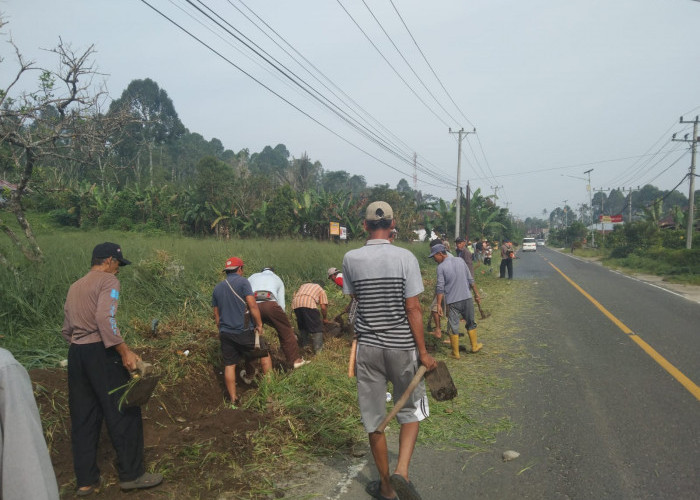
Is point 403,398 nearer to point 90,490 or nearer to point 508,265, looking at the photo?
point 90,490

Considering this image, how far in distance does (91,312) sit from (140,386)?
67 centimetres

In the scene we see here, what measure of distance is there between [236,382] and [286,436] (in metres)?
2.06

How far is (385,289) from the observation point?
138 inches

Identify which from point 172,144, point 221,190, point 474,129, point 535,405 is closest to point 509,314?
point 535,405

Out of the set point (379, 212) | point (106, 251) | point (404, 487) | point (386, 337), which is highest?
point (379, 212)

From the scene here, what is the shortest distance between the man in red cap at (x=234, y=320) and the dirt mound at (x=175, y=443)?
1.77 ft

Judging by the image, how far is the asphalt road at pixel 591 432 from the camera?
374 cm

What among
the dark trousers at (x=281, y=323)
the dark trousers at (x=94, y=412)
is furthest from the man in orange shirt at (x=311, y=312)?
the dark trousers at (x=94, y=412)

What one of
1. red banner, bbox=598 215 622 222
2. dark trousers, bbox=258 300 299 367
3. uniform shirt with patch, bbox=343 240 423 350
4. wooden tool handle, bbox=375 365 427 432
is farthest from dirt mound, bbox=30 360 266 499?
red banner, bbox=598 215 622 222

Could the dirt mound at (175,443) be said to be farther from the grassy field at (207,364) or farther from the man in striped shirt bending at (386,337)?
the man in striped shirt bending at (386,337)

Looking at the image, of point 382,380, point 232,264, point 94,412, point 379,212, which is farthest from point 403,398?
point 232,264

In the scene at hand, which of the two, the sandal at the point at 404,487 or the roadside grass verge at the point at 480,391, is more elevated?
the sandal at the point at 404,487

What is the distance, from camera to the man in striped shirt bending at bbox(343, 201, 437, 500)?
138 inches

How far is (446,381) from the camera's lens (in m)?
3.88
